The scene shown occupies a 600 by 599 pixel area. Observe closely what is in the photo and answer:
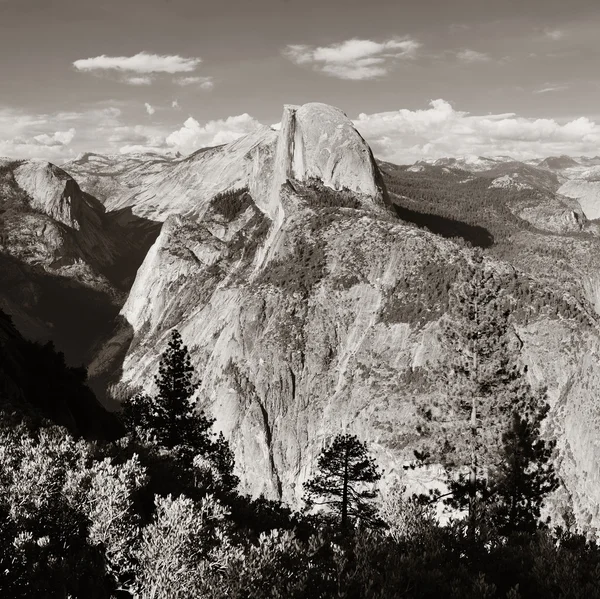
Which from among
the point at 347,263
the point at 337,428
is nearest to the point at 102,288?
the point at 347,263

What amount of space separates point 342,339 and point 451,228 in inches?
3444

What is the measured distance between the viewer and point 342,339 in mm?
58156

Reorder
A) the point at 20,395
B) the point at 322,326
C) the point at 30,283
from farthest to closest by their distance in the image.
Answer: the point at 30,283
the point at 322,326
the point at 20,395

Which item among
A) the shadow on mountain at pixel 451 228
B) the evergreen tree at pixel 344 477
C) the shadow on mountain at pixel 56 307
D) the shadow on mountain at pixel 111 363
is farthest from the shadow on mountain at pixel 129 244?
the evergreen tree at pixel 344 477

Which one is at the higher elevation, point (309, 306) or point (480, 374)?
point (480, 374)

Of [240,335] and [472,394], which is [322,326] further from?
[472,394]

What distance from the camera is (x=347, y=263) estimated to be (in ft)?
209

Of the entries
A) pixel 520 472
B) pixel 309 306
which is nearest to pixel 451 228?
pixel 309 306

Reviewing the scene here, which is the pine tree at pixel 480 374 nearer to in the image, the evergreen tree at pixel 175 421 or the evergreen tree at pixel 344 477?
the evergreen tree at pixel 344 477

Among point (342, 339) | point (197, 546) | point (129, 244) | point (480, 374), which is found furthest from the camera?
point (129, 244)

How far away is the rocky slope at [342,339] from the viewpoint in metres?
45.0

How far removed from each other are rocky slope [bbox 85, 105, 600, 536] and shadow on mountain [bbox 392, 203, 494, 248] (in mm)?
34993

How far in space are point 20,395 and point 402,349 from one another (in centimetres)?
3926

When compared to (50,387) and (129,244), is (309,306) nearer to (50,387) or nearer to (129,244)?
(50,387)
